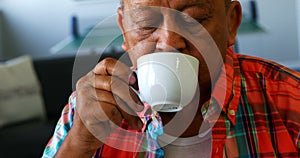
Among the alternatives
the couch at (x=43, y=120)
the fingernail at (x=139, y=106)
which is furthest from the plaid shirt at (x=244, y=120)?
the couch at (x=43, y=120)

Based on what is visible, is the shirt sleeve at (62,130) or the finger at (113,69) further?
the shirt sleeve at (62,130)

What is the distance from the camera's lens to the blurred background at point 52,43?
7.66 ft

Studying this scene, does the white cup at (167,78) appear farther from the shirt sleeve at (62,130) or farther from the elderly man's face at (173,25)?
the shirt sleeve at (62,130)

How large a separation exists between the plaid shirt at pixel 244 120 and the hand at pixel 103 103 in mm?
88

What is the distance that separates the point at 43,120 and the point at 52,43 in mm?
2079

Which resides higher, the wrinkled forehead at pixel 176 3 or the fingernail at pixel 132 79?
the wrinkled forehead at pixel 176 3

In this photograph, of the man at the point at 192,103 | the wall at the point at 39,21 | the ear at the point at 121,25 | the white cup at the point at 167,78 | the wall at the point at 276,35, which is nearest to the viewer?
the white cup at the point at 167,78

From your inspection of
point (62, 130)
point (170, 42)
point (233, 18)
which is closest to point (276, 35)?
point (233, 18)

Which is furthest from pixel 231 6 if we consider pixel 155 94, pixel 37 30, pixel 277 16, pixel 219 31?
pixel 37 30

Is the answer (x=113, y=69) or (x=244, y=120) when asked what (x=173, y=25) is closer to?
(x=113, y=69)

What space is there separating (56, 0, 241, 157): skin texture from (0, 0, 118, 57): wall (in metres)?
3.46

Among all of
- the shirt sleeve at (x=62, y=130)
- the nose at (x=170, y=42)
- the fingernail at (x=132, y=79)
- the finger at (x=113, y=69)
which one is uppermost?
the nose at (x=170, y=42)

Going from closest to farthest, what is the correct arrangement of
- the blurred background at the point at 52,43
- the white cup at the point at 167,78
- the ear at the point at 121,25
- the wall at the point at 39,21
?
the white cup at the point at 167,78, the ear at the point at 121,25, the blurred background at the point at 52,43, the wall at the point at 39,21

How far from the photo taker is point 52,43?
4.34 m
